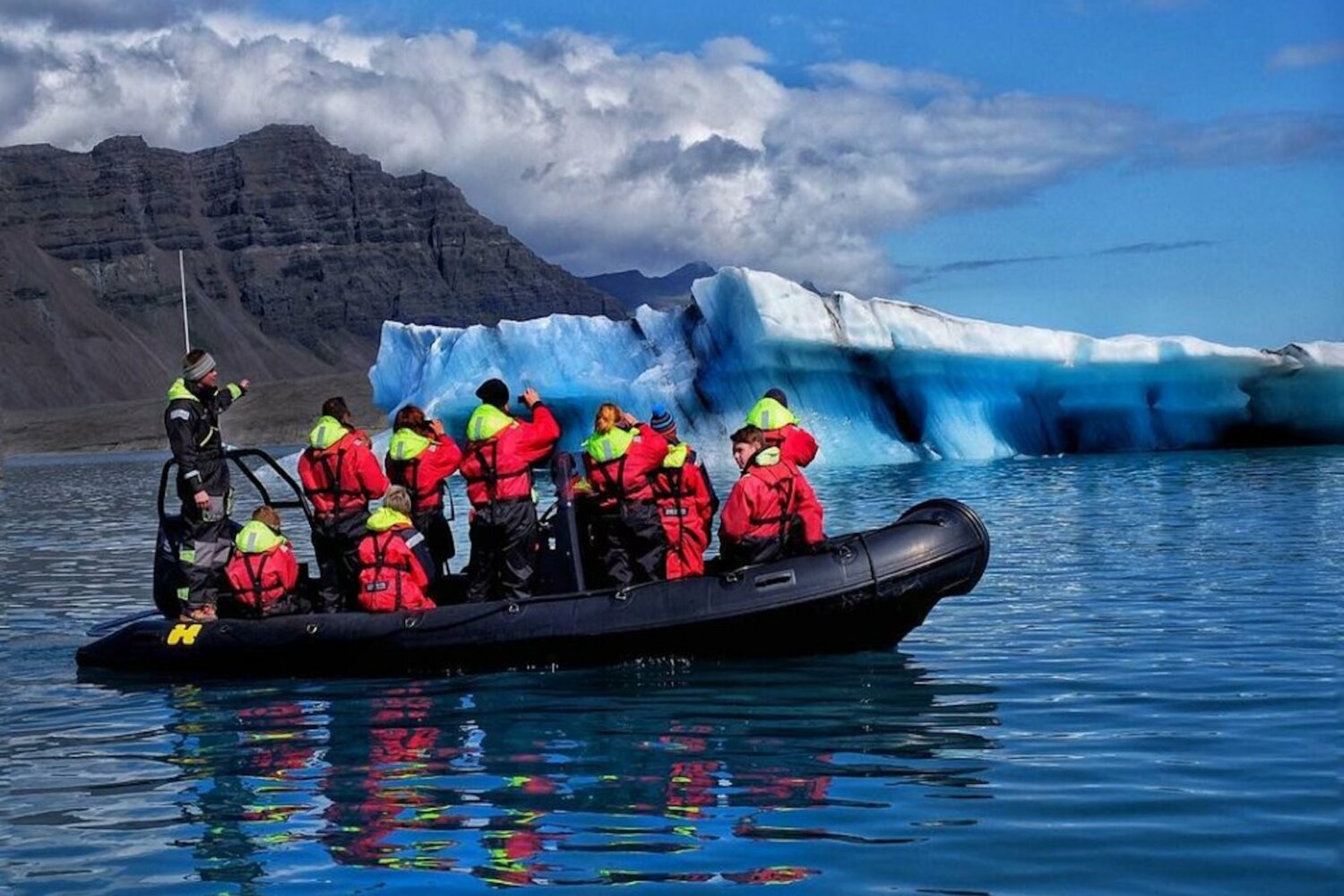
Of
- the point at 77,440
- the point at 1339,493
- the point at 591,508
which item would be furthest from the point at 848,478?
the point at 77,440

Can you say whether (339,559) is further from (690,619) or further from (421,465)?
(690,619)

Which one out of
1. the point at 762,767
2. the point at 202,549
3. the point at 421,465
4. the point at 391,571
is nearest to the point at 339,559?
the point at 391,571

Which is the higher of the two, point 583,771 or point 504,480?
point 504,480

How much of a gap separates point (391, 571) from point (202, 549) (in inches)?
53.2

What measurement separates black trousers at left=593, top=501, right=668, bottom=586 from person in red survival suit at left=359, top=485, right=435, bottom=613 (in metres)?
1.06

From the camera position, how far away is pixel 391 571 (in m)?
9.22

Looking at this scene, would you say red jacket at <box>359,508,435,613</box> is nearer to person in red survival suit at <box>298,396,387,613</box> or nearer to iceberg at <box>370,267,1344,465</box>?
person in red survival suit at <box>298,396,387,613</box>

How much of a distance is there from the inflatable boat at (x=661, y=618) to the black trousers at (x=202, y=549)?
1.80ft

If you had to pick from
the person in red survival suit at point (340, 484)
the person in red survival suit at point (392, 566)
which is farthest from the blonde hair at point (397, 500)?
the person in red survival suit at point (340, 484)

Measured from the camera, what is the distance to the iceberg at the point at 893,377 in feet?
87.4

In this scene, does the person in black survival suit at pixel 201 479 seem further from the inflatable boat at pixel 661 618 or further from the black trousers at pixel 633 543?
the black trousers at pixel 633 543

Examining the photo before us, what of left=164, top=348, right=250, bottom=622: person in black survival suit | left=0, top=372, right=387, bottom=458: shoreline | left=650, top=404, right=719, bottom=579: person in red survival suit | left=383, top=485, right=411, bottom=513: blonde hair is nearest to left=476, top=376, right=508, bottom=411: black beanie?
left=383, top=485, right=411, bottom=513: blonde hair

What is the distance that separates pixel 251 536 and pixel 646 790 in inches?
160

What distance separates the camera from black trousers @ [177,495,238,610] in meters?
9.70
